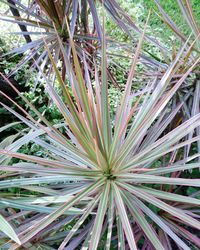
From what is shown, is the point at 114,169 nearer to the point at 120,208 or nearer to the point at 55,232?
the point at 120,208

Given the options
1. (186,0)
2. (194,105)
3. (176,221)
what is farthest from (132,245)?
(186,0)

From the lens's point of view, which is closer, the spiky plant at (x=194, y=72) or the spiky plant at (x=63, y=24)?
the spiky plant at (x=194, y=72)

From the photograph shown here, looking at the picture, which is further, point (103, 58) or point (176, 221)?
point (176, 221)

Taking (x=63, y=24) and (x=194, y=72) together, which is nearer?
(x=194, y=72)

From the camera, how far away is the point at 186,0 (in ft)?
4.43

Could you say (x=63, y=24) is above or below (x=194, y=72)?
above

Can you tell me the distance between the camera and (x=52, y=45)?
1930 mm

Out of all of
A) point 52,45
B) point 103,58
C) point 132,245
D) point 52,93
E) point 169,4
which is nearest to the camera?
point 132,245

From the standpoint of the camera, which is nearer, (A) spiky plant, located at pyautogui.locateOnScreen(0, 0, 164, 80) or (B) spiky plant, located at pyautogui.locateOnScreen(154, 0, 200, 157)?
(B) spiky plant, located at pyautogui.locateOnScreen(154, 0, 200, 157)

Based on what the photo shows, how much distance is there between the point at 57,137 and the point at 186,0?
0.77 meters

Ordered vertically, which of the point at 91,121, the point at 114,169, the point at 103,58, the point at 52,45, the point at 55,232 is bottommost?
the point at 55,232

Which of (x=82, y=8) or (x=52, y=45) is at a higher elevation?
(x=82, y=8)

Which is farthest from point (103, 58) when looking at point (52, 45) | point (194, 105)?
point (52, 45)

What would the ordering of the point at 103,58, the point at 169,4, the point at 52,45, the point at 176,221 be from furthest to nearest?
the point at 169,4 → the point at 52,45 → the point at 176,221 → the point at 103,58
